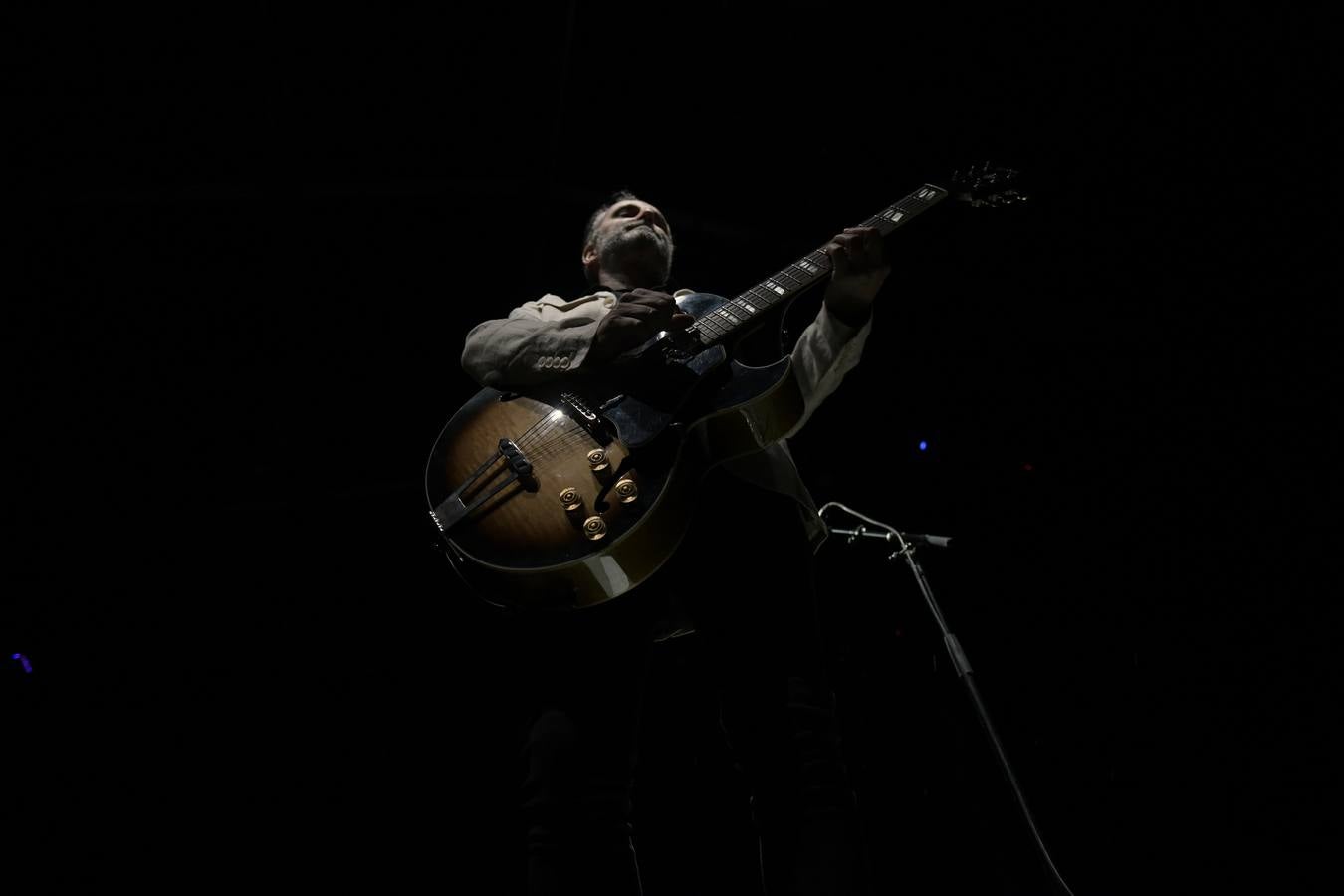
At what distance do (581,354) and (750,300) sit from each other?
1.48 feet

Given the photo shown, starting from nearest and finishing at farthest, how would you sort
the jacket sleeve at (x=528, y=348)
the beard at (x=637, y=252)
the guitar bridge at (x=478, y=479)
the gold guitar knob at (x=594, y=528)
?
the gold guitar knob at (x=594, y=528), the guitar bridge at (x=478, y=479), the jacket sleeve at (x=528, y=348), the beard at (x=637, y=252)

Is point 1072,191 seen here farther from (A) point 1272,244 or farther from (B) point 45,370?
(B) point 45,370

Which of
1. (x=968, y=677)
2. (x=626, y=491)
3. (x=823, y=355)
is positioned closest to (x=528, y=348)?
(x=626, y=491)

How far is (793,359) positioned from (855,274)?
0.25 metres

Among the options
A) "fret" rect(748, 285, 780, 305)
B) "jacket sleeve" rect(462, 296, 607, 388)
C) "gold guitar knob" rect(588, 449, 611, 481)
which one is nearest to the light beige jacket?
"jacket sleeve" rect(462, 296, 607, 388)

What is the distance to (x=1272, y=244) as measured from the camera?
242 centimetres

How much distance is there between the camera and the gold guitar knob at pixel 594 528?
171cm

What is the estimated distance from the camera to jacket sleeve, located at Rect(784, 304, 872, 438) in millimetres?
1917

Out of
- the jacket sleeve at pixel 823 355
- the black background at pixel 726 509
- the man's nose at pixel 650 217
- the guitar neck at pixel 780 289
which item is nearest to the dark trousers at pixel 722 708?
the jacket sleeve at pixel 823 355

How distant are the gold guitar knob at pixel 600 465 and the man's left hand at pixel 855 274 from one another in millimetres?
636

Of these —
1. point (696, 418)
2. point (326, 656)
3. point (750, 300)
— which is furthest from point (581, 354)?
point (326, 656)

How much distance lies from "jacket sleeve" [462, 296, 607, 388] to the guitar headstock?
1.04 metres

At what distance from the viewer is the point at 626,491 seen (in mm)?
1748

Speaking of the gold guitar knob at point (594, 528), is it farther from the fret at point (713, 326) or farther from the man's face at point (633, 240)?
the man's face at point (633, 240)
